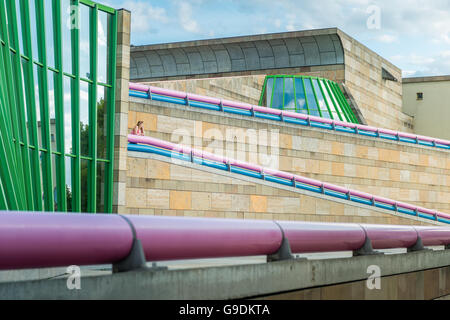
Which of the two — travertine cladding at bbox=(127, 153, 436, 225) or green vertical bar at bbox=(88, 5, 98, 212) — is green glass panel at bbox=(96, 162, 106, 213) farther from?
travertine cladding at bbox=(127, 153, 436, 225)

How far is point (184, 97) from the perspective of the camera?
81.2 feet

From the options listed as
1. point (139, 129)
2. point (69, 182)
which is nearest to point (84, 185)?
point (69, 182)

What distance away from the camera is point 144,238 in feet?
19.3

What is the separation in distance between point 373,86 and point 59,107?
29.1m

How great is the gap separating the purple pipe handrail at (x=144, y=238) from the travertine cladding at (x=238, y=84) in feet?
67.9

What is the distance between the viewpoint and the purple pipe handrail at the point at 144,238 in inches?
196

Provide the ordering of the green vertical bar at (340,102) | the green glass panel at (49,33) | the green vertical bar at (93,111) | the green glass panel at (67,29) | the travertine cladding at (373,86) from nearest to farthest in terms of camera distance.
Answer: the green glass panel at (49,33)
the green glass panel at (67,29)
the green vertical bar at (93,111)
the green vertical bar at (340,102)
the travertine cladding at (373,86)

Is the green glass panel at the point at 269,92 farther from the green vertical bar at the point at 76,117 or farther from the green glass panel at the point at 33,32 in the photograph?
the green glass panel at the point at 33,32

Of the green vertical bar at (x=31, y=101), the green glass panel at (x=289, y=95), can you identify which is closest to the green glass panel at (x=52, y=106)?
the green vertical bar at (x=31, y=101)

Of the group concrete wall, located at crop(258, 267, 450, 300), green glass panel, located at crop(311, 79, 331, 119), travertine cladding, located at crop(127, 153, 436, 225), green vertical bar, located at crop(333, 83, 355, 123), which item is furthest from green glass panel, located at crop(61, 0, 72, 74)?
green vertical bar, located at crop(333, 83, 355, 123)

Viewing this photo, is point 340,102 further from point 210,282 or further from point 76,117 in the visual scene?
point 210,282

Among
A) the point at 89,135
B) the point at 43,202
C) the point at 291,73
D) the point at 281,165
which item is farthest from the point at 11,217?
the point at 291,73

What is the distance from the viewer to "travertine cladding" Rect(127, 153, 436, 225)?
20.8 m
